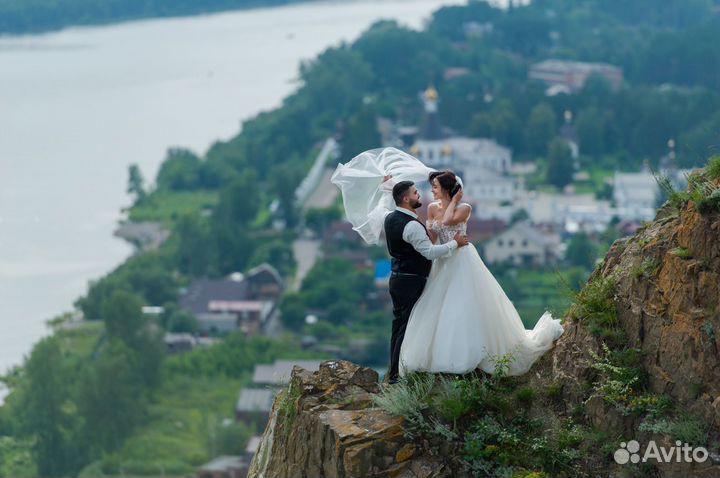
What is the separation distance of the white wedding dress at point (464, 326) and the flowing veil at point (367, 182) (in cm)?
40

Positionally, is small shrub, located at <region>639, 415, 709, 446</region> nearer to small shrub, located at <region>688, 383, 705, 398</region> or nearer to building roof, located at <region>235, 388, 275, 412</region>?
small shrub, located at <region>688, 383, 705, 398</region>

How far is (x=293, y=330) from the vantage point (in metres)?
33.4

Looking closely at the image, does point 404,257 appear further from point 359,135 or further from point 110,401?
point 359,135

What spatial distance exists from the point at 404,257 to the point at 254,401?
66.8 feet

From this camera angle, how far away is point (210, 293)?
119 feet

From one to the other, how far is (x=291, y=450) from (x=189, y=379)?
2303 centimetres

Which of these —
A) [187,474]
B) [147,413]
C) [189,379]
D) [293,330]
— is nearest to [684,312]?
[187,474]

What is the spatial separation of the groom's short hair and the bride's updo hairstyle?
11cm

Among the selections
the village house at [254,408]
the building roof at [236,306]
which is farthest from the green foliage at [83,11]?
the village house at [254,408]

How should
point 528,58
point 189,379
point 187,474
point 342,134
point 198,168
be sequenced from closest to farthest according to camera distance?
point 187,474
point 189,379
point 198,168
point 342,134
point 528,58

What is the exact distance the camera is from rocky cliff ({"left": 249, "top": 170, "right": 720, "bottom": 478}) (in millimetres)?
5344

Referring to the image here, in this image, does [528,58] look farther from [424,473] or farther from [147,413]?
[424,473]

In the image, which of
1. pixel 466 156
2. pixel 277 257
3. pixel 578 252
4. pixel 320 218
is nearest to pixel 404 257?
pixel 578 252

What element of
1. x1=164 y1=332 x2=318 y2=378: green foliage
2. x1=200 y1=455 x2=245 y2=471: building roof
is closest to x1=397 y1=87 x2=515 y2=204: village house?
x1=164 y1=332 x2=318 y2=378: green foliage
